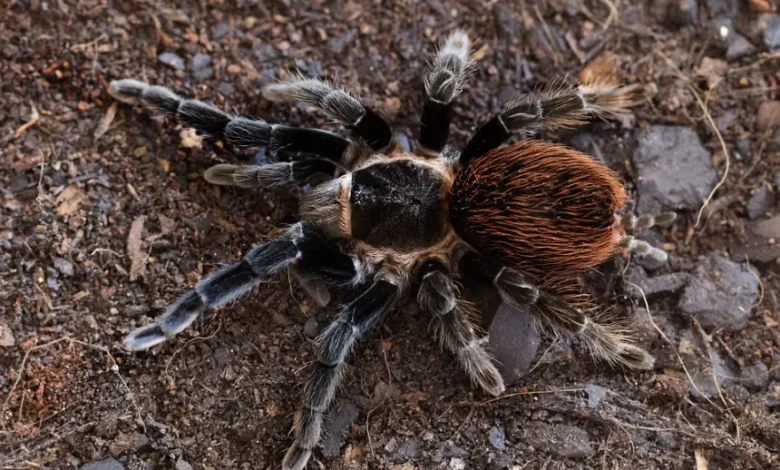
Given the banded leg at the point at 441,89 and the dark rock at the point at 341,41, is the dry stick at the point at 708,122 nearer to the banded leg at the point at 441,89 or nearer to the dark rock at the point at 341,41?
Result: the banded leg at the point at 441,89

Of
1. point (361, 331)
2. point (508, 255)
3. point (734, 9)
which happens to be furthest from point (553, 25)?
point (361, 331)

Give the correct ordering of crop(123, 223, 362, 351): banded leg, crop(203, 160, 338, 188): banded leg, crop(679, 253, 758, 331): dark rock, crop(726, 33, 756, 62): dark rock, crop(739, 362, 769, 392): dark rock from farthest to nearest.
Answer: crop(726, 33, 756, 62): dark rock, crop(679, 253, 758, 331): dark rock, crop(739, 362, 769, 392): dark rock, crop(203, 160, 338, 188): banded leg, crop(123, 223, 362, 351): banded leg

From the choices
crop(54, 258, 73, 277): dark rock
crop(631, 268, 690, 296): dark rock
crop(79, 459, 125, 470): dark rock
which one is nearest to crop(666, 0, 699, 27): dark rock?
crop(631, 268, 690, 296): dark rock

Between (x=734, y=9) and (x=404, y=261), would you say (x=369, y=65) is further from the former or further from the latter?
(x=734, y=9)

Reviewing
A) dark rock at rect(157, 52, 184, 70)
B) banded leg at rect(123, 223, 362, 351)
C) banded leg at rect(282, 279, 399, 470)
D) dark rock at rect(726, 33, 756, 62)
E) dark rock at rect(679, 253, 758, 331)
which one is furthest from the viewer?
dark rock at rect(726, 33, 756, 62)

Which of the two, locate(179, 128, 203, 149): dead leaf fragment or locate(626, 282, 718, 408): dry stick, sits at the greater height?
locate(179, 128, 203, 149): dead leaf fragment

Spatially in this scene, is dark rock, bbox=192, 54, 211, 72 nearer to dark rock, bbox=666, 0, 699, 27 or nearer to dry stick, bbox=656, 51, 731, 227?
dry stick, bbox=656, 51, 731, 227

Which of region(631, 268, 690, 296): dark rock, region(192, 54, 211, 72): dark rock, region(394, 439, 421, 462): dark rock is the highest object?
region(192, 54, 211, 72): dark rock

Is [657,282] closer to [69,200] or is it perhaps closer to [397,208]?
[397,208]

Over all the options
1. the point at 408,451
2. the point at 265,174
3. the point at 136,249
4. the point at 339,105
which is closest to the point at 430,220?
the point at 339,105
